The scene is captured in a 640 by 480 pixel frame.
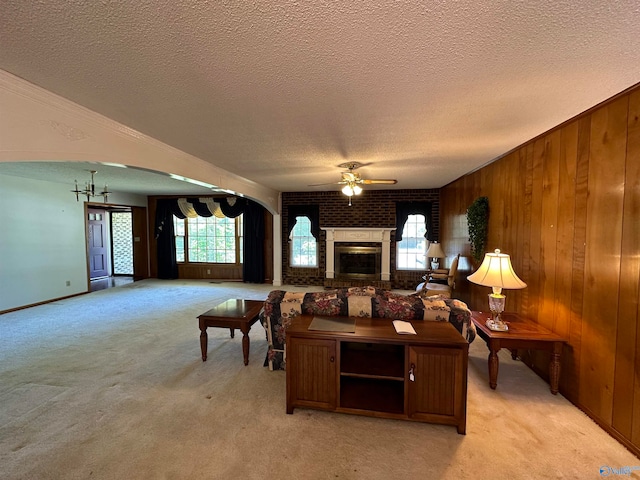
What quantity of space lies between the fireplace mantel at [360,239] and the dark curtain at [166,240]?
431 centimetres

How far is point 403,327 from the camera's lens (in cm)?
209

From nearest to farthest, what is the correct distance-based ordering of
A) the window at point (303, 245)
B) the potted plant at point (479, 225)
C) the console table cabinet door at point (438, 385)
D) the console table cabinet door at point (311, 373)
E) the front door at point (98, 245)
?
the console table cabinet door at point (438, 385)
the console table cabinet door at point (311, 373)
the potted plant at point (479, 225)
the window at point (303, 245)
the front door at point (98, 245)

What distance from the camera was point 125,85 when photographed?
1673mm

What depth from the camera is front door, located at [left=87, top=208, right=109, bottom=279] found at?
7.73 meters

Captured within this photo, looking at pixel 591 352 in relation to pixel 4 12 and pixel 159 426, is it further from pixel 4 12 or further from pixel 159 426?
pixel 4 12

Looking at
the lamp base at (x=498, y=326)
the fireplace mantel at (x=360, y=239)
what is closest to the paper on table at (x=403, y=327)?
the lamp base at (x=498, y=326)

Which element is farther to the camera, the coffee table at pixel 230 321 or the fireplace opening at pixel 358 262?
the fireplace opening at pixel 358 262

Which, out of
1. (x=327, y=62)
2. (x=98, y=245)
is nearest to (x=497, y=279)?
(x=327, y=62)

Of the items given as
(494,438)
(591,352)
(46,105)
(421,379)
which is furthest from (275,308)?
(591,352)

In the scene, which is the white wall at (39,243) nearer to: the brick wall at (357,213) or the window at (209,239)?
the window at (209,239)

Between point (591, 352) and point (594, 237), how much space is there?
2.88 feet

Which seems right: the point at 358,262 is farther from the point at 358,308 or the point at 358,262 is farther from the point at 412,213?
the point at 358,308

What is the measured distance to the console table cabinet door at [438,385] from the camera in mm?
1908

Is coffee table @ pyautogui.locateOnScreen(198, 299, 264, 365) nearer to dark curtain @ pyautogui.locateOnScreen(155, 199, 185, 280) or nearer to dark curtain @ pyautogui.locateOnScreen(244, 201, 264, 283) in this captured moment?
dark curtain @ pyautogui.locateOnScreen(244, 201, 264, 283)
